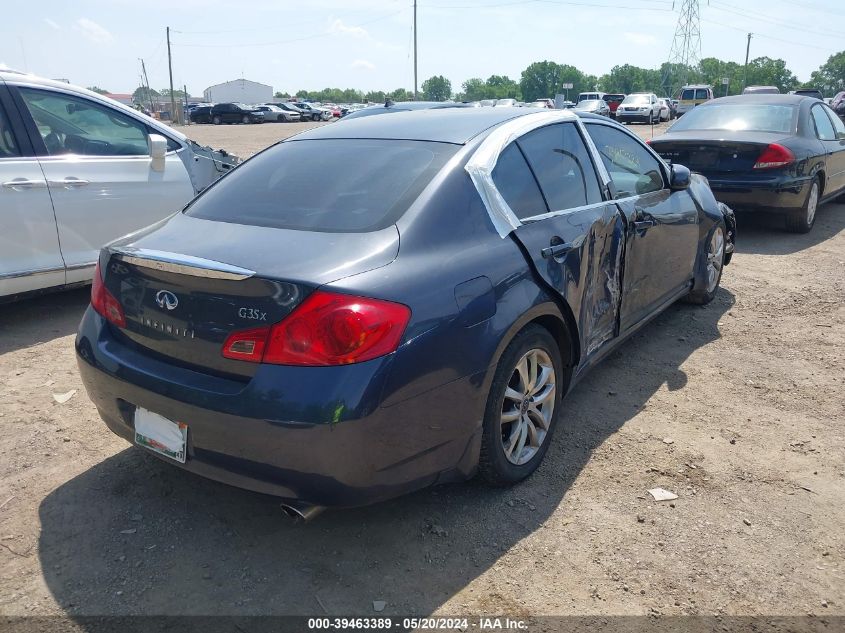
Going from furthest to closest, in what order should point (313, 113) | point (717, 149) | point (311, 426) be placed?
point (313, 113) < point (717, 149) < point (311, 426)

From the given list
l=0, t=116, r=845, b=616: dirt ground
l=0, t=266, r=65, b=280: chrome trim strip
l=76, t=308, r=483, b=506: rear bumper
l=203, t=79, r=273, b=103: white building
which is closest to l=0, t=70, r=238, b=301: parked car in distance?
l=0, t=266, r=65, b=280: chrome trim strip

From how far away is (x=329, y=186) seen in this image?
2998mm

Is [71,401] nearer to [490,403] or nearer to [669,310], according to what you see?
[490,403]

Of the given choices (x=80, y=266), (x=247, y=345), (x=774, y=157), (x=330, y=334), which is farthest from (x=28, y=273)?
(x=774, y=157)

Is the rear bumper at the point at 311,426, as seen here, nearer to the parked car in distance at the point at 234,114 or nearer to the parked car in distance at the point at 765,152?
the parked car in distance at the point at 765,152

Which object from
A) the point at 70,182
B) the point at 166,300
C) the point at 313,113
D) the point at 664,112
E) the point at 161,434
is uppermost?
the point at 313,113

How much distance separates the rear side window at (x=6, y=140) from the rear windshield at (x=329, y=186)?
2319 mm

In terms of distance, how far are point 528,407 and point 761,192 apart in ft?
18.8

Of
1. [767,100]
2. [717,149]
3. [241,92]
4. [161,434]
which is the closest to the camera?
[161,434]

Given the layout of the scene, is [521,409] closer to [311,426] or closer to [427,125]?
[311,426]

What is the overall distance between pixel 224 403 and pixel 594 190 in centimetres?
230

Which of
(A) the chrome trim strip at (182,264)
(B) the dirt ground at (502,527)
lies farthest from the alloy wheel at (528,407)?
(A) the chrome trim strip at (182,264)

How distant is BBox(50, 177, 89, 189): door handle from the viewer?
4.97m

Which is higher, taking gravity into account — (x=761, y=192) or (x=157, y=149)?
(x=157, y=149)
